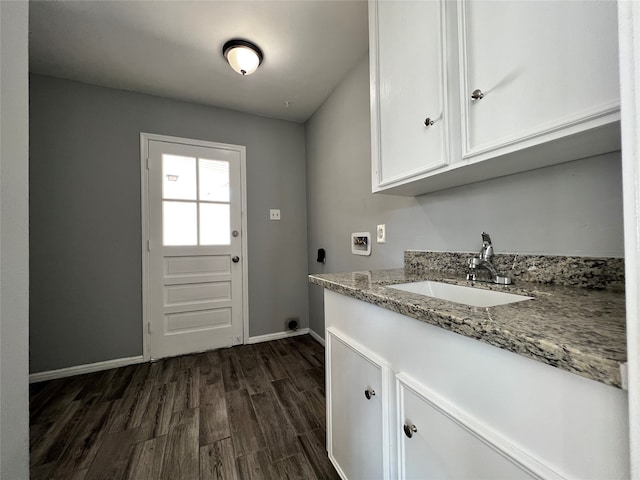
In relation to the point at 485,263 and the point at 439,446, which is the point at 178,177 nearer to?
the point at 485,263

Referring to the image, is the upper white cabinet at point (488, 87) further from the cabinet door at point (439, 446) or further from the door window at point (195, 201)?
the door window at point (195, 201)

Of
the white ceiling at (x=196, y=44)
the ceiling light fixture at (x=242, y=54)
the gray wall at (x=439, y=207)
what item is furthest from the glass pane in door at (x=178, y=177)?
the gray wall at (x=439, y=207)

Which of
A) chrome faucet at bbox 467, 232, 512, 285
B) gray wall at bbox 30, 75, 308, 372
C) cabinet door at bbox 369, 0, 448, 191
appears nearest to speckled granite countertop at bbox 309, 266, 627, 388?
chrome faucet at bbox 467, 232, 512, 285

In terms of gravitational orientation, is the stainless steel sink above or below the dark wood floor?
above

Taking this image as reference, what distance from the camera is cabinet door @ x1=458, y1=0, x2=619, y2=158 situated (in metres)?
0.57

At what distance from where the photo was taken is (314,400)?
66.5 inches

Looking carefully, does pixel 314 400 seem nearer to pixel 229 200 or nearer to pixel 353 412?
pixel 353 412

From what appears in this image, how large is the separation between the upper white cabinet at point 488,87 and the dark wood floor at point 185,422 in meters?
1.44

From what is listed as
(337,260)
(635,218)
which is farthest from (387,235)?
(635,218)

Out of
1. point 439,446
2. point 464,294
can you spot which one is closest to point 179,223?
point 464,294

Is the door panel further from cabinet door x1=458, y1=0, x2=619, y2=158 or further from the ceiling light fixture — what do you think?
cabinet door x1=458, y1=0, x2=619, y2=158

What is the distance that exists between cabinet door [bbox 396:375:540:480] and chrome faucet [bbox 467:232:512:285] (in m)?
0.59

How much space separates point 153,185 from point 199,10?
1.45 m

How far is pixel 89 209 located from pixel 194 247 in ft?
2.86
